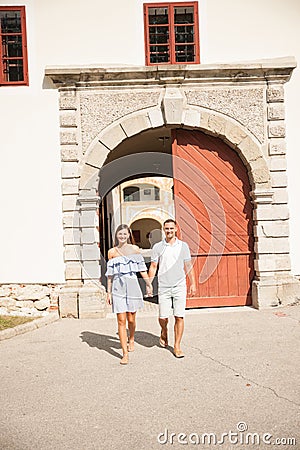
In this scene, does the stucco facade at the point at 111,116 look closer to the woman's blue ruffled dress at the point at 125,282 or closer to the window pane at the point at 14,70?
the window pane at the point at 14,70

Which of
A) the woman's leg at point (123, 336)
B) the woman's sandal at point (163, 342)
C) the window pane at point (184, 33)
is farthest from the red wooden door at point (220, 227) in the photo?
the woman's leg at point (123, 336)

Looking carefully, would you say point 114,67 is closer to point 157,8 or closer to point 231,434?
point 157,8

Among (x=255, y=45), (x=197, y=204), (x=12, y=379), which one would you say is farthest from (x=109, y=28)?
(x=12, y=379)

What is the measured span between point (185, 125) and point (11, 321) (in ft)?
14.2

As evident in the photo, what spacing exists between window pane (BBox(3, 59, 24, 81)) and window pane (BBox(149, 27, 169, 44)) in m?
2.31

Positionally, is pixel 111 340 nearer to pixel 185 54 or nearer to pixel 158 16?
pixel 185 54

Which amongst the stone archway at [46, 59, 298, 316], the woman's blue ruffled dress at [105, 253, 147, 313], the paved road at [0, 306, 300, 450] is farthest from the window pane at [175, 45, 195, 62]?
the paved road at [0, 306, 300, 450]

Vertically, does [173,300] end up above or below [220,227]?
below

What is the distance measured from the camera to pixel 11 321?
24.1ft

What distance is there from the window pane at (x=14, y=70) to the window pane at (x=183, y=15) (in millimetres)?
2814

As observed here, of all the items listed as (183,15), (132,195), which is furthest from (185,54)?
(132,195)

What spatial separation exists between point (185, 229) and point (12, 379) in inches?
175

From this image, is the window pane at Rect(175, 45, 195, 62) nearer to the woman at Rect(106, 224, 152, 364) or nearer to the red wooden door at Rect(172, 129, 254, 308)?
the red wooden door at Rect(172, 129, 254, 308)

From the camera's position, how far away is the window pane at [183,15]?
818 centimetres
